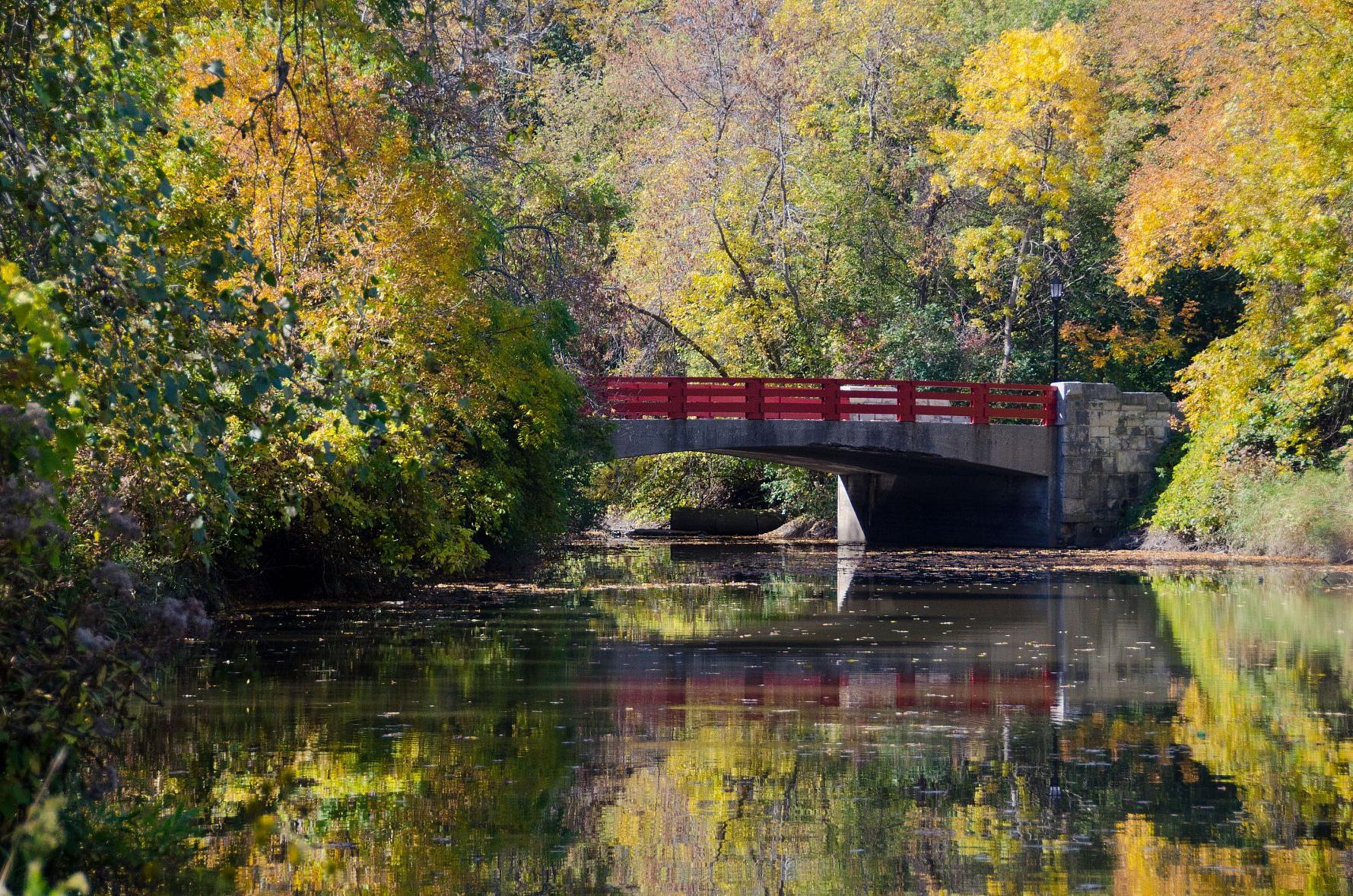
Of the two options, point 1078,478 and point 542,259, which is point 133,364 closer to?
point 542,259

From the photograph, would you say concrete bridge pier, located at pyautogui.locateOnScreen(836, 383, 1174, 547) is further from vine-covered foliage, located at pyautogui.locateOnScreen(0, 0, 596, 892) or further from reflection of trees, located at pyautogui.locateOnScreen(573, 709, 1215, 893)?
reflection of trees, located at pyautogui.locateOnScreen(573, 709, 1215, 893)

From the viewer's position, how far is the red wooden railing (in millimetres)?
28047

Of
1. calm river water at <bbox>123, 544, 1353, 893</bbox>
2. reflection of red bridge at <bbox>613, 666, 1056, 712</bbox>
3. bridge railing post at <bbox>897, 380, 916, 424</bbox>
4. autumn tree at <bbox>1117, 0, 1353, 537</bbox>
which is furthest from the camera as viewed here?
bridge railing post at <bbox>897, 380, 916, 424</bbox>

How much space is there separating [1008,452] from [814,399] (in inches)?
142

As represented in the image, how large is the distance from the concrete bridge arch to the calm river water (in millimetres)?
11809

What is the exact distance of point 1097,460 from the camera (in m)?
30.0

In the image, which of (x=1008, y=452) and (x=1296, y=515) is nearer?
(x=1296, y=515)

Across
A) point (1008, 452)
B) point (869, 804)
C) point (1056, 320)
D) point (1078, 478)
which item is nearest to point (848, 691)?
point (869, 804)

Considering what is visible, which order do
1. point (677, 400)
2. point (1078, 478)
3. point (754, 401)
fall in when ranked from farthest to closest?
point (1078, 478), point (754, 401), point (677, 400)

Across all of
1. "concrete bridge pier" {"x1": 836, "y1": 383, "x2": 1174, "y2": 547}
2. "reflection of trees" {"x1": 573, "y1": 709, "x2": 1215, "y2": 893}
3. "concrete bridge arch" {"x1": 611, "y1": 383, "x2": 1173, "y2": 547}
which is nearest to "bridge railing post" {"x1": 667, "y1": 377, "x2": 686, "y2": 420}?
"concrete bridge arch" {"x1": 611, "y1": 383, "x2": 1173, "y2": 547}

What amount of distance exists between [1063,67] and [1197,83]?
4520mm

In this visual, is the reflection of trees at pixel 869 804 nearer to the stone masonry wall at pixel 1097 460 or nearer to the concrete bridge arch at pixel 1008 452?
the concrete bridge arch at pixel 1008 452

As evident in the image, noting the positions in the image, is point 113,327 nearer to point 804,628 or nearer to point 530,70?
point 804,628

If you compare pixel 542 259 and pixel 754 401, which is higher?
pixel 542 259
